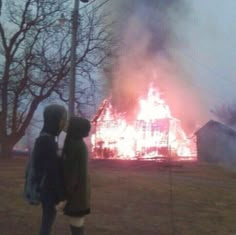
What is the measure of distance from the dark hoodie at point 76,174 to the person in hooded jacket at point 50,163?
0.27ft

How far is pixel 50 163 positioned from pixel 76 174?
0.90 ft

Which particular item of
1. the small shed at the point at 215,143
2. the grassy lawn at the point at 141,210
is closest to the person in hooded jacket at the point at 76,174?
the grassy lawn at the point at 141,210

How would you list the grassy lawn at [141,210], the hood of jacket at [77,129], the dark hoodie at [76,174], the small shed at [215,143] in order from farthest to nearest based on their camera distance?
the small shed at [215,143] < the grassy lawn at [141,210] < the hood of jacket at [77,129] < the dark hoodie at [76,174]

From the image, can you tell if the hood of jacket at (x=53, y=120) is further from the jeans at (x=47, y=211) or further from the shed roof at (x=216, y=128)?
the shed roof at (x=216, y=128)

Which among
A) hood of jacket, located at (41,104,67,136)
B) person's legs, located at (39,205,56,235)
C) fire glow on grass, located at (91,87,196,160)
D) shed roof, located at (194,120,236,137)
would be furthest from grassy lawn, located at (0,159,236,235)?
shed roof, located at (194,120,236,137)

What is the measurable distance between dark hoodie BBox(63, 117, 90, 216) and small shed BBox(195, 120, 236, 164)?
3166cm

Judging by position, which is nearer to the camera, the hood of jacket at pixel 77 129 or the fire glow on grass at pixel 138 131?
the hood of jacket at pixel 77 129

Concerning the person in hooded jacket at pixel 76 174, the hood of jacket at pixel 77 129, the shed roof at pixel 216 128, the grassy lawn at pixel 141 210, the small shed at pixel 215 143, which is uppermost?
the shed roof at pixel 216 128

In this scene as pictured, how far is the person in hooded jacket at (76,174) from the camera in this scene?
4727 mm

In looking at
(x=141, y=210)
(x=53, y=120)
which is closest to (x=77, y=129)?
(x=53, y=120)

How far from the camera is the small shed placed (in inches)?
1467

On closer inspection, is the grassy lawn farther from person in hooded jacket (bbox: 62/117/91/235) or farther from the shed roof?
the shed roof

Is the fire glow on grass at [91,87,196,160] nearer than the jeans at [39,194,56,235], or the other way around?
the jeans at [39,194,56,235]

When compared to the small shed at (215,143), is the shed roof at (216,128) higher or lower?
higher
